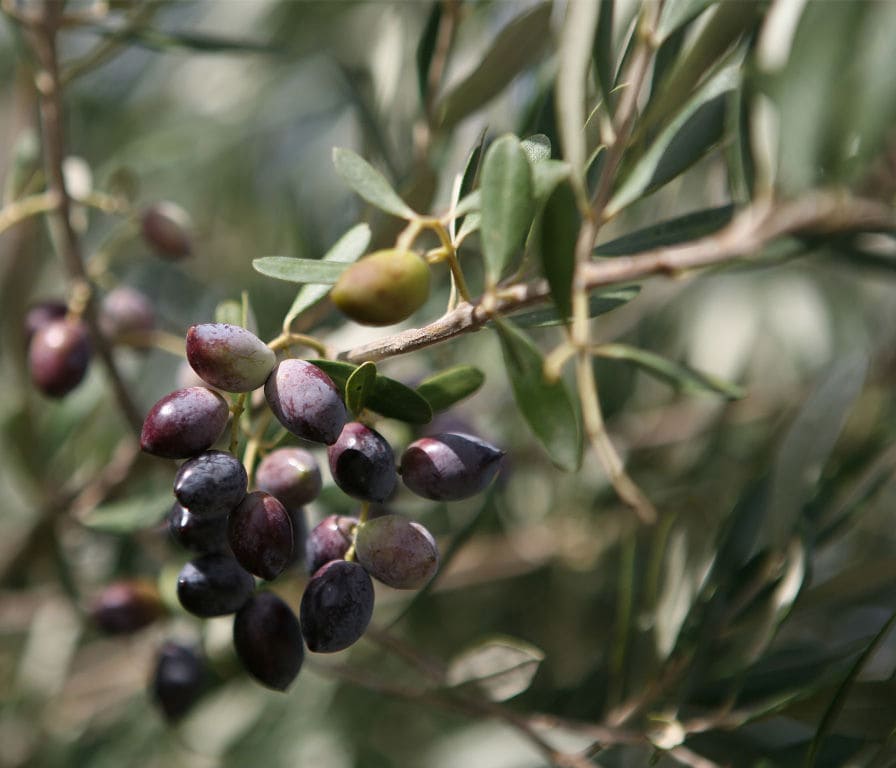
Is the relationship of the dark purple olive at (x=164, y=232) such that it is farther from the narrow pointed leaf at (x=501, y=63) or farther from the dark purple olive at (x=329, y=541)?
the dark purple olive at (x=329, y=541)

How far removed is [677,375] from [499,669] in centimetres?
30

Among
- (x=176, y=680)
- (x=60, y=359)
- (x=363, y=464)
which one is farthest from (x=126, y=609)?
(x=363, y=464)

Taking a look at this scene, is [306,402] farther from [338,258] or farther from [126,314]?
[126,314]

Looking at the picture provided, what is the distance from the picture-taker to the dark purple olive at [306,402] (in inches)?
18.8

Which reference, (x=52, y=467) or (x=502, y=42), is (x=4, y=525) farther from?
(x=502, y=42)

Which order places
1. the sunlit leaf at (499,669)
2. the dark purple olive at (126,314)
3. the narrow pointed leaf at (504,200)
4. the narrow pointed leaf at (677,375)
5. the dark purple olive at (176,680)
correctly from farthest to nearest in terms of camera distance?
the dark purple olive at (126,314) → the dark purple olive at (176,680) → the sunlit leaf at (499,669) → the narrow pointed leaf at (677,375) → the narrow pointed leaf at (504,200)

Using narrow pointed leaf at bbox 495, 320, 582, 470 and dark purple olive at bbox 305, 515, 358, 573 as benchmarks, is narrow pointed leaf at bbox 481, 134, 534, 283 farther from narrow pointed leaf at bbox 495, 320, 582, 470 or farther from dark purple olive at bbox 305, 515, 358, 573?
dark purple olive at bbox 305, 515, 358, 573

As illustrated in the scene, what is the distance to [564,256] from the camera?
0.50 m

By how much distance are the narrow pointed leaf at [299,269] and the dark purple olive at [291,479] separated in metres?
0.12

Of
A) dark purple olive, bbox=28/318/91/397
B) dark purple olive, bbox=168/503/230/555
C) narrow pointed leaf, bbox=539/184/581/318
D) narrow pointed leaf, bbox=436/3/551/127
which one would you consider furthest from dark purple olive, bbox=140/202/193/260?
narrow pointed leaf, bbox=539/184/581/318

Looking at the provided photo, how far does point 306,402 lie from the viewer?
476mm

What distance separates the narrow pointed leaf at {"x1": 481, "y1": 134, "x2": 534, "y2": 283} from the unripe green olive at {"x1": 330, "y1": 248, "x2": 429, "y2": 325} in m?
0.04

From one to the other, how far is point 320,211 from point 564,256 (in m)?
0.86

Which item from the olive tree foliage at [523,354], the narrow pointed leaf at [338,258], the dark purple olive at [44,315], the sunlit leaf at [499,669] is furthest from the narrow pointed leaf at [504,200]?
the dark purple olive at [44,315]
